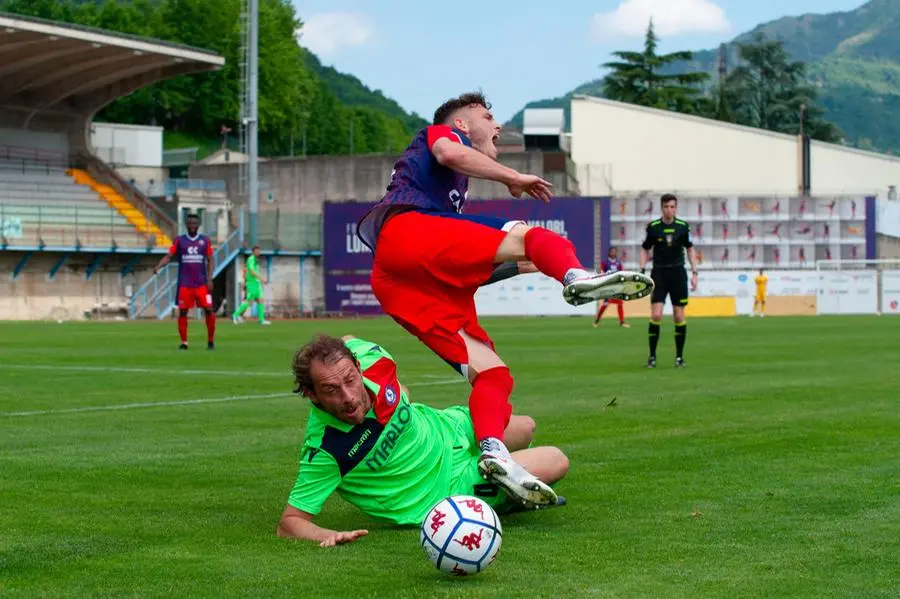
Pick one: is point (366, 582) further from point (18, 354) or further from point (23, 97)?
point (23, 97)

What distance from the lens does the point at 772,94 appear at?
401 feet

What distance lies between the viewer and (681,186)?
67938 millimetres

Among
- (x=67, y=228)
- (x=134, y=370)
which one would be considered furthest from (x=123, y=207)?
(x=134, y=370)

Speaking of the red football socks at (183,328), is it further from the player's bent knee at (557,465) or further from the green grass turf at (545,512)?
the player's bent knee at (557,465)

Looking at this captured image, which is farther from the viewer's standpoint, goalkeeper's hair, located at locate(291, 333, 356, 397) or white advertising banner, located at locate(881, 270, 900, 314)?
white advertising banner, located at locate(881, 270, 900, 314)

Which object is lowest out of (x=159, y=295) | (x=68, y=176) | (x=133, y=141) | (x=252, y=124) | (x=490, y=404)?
(x=159, y=295)

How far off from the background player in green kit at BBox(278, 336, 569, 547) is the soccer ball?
0.62 metres

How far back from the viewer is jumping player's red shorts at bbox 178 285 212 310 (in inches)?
901

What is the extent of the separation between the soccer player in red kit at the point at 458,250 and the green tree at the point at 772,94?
367ft

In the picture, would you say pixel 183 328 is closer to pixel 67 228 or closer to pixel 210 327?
pixel 210 327

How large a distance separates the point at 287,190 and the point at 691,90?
47883 millimetres

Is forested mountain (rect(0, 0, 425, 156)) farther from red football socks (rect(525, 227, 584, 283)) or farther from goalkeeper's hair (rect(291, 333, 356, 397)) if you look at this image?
goalkeeper's hair (rect(291, 333, 356, 397))

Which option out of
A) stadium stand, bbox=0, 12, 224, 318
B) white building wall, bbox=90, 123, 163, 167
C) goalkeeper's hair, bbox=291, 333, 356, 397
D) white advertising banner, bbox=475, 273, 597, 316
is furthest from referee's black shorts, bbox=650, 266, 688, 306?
white building wall, bbox=90, 123, 163, 167

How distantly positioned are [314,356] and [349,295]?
45373 mm
